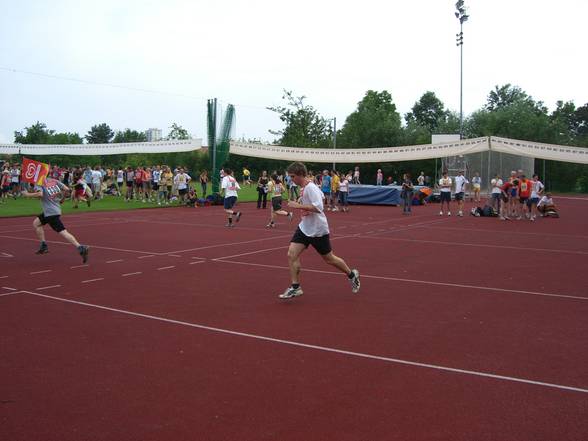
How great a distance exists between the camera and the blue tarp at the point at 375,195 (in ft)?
108

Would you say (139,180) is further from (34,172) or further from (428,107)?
(428,107)

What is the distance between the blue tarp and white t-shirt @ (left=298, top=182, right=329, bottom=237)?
966 inches

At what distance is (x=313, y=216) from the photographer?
8656 millimetres

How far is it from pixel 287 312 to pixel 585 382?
146 inches

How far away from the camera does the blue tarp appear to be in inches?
1291

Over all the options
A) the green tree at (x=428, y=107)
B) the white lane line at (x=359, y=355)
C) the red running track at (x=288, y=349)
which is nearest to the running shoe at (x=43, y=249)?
the red running track at (x=288, y=349)

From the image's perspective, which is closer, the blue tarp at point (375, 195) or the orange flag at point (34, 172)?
the orange flag at point (34, 172)

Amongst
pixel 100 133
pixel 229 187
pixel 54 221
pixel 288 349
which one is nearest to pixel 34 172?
pixel 54 221

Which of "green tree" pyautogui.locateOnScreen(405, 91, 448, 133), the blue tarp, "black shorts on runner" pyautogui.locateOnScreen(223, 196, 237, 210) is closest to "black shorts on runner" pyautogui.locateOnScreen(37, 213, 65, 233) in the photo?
"black shorts on runner" pyautogui.locateOnScreen(223, 196, 237, 210)

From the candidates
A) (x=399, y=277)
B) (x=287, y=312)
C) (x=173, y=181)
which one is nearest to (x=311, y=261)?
(x=399, y=277)

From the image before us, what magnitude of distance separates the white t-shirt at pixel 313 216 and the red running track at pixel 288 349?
39.3 inches

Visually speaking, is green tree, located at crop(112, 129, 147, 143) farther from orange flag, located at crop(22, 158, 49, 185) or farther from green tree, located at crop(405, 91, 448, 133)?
orange flag, located at crop(22, 158, 49, 185)

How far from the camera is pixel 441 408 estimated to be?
4.73m

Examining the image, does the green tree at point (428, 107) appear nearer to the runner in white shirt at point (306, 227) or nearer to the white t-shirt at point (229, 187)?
the white t-shirt at point (229, 187)
